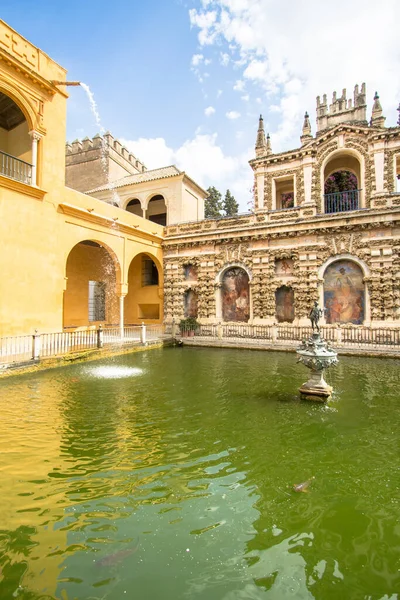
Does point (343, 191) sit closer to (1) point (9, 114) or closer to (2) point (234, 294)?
(2) point (234, 294)

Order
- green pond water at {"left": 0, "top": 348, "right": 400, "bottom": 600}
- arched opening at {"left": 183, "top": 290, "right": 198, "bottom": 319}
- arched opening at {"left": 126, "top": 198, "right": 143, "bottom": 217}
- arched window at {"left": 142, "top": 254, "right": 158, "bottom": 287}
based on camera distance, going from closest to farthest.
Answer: green pond water at {"left": 0, "top": 348, "right": 400, "bottom": 600}
arched opening at {"left": 183, "top": 290, "right": 198, "bottom": 319}
arched window at {"left": 142, "top": 254, "right": 158, "bottom": 287}
arched opening at {"left": 126, "top": 198, "right": 143, "bottom": 217}

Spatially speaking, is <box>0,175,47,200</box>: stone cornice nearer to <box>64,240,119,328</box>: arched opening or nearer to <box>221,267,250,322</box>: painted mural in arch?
<box>64,240,119,328</box>: arched opening

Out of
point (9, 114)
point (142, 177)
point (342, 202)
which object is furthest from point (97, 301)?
point (342, 202)

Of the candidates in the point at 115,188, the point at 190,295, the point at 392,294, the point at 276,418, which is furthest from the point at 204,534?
the point at 115,188

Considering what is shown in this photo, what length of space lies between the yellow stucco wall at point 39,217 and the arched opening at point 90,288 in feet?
14.6

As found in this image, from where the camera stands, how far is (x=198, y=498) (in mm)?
3553

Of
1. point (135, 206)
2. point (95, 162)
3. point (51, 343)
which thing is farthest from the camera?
point (95, 162)

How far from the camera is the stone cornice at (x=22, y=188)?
39.7 ft

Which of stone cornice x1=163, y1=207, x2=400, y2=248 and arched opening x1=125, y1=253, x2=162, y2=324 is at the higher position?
stone cornice x1=163, y1=207, x2=400, y2=248

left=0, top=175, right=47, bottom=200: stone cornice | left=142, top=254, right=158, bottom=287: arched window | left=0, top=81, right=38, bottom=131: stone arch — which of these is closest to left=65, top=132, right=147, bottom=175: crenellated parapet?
left=142, top=254, right=158, bottom=287: arched window

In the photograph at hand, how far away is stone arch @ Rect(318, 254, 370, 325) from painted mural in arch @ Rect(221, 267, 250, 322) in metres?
4.47

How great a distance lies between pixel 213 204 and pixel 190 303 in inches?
971

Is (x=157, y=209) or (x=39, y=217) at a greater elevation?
(x=157, y=209)

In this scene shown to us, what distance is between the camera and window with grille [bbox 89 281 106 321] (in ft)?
70.0
